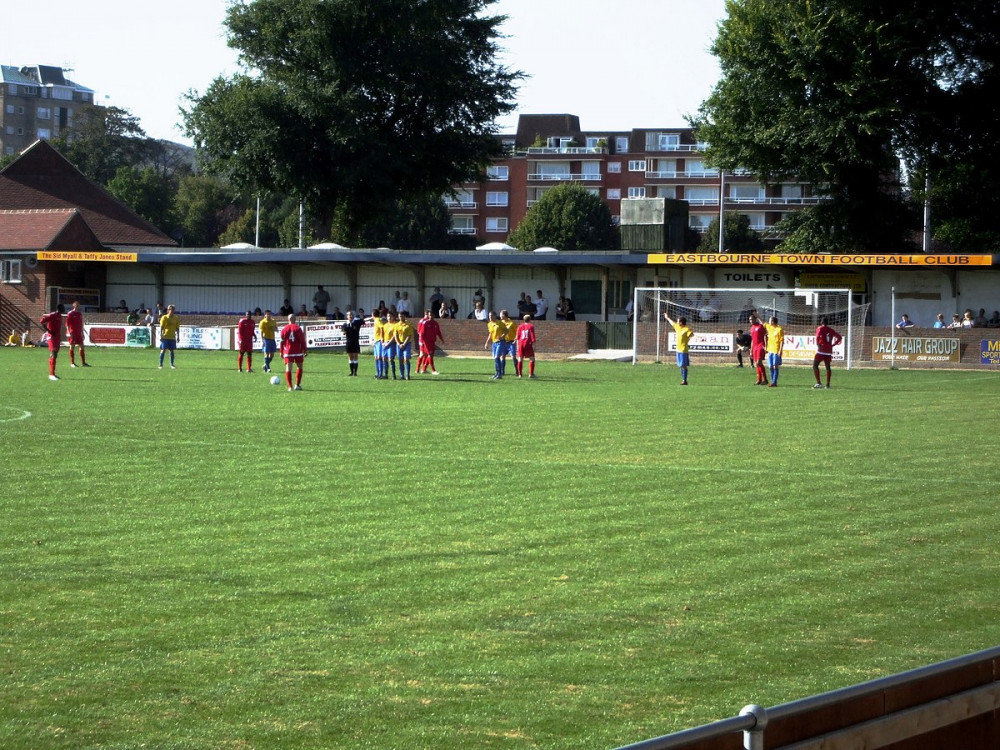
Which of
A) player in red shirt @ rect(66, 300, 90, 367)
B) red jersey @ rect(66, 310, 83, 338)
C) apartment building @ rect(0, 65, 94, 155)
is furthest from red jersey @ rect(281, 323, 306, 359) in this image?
apartment building @ rect(0, 65, 94, 155)

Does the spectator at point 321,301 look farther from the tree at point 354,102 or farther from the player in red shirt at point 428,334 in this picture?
the player in red shirt at point 428,334

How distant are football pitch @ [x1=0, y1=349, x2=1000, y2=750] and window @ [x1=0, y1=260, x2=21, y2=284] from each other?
4037 centimetres

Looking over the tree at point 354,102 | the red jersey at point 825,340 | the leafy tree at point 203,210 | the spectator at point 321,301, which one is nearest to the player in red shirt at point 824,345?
the red jersey at point 825,340

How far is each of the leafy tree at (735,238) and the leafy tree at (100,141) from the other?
52.2 meters

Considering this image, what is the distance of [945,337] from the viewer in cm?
4241

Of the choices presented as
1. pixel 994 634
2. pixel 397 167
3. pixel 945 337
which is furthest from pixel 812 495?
pixel 397 167

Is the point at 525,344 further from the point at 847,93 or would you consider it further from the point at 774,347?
the point at 847,93

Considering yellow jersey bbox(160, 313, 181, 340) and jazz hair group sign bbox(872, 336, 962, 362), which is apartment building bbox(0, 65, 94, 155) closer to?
yellow jersey bbox(160, 313, 181, 340)

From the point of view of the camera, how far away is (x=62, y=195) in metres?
71.4

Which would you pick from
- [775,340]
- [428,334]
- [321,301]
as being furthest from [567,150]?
[775,340]

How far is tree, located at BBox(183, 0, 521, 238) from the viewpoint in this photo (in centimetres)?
5838

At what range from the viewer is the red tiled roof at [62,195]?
6838cm

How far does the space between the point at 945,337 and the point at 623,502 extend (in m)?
33.1

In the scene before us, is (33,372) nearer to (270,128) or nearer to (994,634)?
(270,128)
